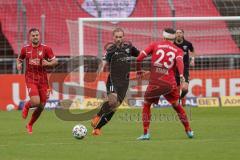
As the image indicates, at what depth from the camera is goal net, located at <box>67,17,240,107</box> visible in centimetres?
2512

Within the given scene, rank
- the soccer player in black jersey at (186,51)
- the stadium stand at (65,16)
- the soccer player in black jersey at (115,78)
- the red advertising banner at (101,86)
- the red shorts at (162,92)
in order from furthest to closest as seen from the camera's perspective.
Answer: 1. the stadium stand at (65,16)
2. the red advertising banner at (101,86)
3. the soccer player in black jersey at (186,51)
4. the soccer player in black jersey at (115,78)
5. the red shorts at (162,92)

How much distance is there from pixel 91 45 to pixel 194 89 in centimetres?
397

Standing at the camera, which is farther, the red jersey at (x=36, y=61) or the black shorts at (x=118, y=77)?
the red jersey at (x=36, y=61)

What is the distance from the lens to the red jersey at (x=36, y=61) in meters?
16.4

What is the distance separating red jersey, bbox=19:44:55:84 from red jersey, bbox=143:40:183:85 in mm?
3028

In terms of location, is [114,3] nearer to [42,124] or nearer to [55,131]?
[42,124]

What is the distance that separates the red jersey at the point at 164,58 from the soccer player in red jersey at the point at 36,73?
9.18ft

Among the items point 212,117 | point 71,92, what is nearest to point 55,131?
point 212,117

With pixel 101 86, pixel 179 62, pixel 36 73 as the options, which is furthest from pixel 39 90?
pixel 101 86

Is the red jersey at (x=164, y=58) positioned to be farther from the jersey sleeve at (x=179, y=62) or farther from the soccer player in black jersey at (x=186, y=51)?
the soccer player in black jersey at (x=186, y=51)

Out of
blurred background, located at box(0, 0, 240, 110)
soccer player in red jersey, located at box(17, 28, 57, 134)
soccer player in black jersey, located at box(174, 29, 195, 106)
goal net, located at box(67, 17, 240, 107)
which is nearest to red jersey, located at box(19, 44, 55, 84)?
soccer player in red jersey, located at box(17, 28, 57, 134)

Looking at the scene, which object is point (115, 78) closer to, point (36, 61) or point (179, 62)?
point (36, 61)

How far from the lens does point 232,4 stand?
27.8 meters

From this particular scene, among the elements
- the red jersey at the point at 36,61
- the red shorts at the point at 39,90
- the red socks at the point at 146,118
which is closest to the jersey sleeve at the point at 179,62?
the red socks at the point at 146,118
